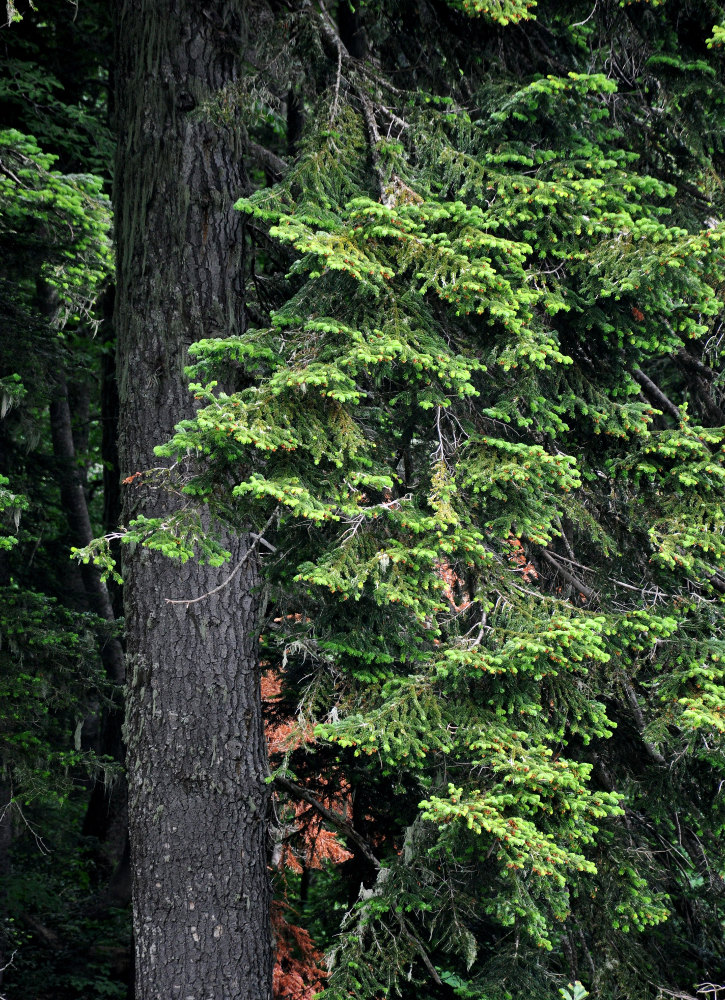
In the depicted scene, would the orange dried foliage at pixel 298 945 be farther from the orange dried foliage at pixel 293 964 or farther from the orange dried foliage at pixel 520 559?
the orange dried foliage at pixel 520 559

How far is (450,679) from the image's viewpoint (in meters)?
3.78

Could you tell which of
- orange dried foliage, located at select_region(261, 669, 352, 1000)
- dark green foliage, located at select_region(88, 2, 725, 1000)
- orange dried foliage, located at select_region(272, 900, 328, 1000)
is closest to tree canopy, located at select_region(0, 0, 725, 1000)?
dark green foliage, located at select_region(88, 2, 725, 1000)

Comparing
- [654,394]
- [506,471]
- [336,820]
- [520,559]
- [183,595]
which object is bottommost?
[336,820]

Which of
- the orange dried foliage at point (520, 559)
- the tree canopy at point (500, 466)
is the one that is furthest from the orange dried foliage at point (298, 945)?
the orange dried foliage at point (520, 559)

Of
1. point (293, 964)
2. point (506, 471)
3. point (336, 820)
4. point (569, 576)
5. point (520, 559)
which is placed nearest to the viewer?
point (506, 471)

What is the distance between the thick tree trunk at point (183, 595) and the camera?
4.32m

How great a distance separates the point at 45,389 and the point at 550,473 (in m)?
5.00

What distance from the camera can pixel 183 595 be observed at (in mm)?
4496

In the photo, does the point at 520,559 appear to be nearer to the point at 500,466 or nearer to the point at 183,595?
the point at 500,466

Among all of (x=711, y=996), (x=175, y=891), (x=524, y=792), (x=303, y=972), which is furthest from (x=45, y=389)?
(x=711, y=996)

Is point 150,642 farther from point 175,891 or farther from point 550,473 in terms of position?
point 550,473

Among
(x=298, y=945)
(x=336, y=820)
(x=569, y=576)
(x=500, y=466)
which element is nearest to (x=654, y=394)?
(x=569, y=576)

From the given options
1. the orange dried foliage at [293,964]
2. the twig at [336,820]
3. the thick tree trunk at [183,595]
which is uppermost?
the thick tree trunk at [183,595]

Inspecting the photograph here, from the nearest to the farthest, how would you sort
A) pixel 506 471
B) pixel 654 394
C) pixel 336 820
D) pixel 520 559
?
pixel 506 471 < pixel 654 394 < pixel 520 559 < pixel 336 820
